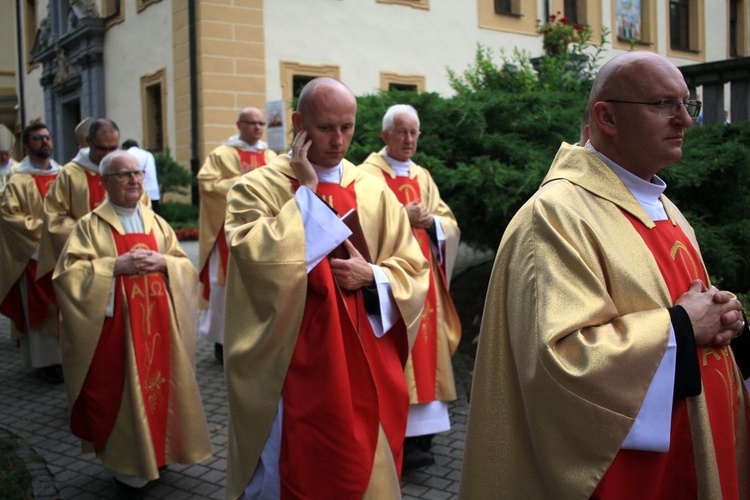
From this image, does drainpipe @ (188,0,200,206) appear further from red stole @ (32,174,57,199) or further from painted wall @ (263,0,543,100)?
red stole @ (32,174,57,199)

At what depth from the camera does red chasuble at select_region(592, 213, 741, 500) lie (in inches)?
84.0

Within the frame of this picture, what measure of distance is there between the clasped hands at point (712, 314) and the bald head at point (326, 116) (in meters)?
1.75

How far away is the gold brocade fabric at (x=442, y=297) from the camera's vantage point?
485 cm

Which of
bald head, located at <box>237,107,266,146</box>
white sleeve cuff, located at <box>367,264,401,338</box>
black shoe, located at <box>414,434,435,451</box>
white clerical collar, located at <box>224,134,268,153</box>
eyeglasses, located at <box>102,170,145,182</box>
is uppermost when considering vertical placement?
bald head, located at <box>237,107,266,146</box>

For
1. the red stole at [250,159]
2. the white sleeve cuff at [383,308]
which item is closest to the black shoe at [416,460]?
the white sleeve cuff at [383,308]

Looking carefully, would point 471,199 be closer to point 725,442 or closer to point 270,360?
point 270,360

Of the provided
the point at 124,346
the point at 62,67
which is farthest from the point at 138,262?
the point at 62,67

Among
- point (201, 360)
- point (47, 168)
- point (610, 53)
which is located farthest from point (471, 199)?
point (610, 53)

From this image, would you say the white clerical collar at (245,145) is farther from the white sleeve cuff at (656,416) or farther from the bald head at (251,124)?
the white sleeve cuff at (656,416)

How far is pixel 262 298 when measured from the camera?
10.8 feet

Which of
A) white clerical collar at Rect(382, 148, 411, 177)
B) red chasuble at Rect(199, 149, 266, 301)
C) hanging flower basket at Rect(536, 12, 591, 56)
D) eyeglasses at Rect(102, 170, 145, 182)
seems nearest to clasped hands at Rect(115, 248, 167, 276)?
eyeglasses at Rect(102, 170, 145, 182)

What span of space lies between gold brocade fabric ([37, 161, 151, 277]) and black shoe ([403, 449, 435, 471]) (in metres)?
3.28

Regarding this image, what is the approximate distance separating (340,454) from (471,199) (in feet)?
11.9

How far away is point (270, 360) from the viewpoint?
3305 mm
